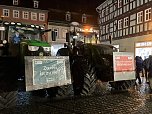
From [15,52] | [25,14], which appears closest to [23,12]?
[25,14]

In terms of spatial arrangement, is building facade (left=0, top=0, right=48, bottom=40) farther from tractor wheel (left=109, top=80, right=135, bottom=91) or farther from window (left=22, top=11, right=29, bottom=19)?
tractor wheel (left=109, top=80, right=135, bottom=91)

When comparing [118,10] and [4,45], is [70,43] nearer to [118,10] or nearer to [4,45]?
[4,45]

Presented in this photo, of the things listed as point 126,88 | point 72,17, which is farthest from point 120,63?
point 72,17

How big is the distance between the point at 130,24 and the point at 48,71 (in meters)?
24.4

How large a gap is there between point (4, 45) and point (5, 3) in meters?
39.5

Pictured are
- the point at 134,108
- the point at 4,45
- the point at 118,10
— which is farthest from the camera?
the point at 118,10

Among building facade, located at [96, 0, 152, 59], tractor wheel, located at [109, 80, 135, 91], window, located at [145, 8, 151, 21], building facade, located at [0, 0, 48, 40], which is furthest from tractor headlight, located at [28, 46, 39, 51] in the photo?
building facade, located at [0, 0, 48, 40]

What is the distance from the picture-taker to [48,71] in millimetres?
8594

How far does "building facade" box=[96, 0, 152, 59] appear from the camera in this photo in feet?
91.6

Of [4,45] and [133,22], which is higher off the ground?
[133,22]

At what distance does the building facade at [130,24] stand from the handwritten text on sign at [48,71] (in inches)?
739

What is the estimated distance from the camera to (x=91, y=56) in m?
11.4

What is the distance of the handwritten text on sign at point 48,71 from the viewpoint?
27.0ft

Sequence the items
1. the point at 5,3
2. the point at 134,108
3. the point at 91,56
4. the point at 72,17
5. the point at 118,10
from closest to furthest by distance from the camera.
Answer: the point at 134,108
the point at 91,56
the point at 118,10
the point at 5,3
the point at 72,17
